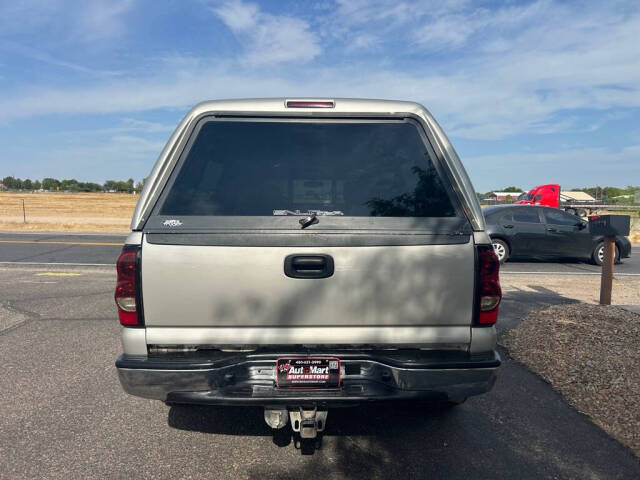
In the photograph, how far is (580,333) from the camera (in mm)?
5371

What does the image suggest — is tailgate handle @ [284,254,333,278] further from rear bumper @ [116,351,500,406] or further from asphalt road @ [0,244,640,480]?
asphalt road @ [0,244,640,480]

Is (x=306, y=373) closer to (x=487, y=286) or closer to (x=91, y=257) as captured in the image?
(x=487, y=286)

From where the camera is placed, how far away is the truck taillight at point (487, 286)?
8.74 feet

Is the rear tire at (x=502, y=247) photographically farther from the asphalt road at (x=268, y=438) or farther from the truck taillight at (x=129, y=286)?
the truck taillight at (x=129, y=286)

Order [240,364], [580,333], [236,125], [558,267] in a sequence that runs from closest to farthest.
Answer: [240,364]
[236,125]
[580,333]
[558,267]

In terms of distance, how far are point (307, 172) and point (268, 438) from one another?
1.76m

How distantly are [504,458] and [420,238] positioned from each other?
1.56 meters

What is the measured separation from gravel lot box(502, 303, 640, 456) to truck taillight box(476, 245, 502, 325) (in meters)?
1.52

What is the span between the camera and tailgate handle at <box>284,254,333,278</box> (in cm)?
261

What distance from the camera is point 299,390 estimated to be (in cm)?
262

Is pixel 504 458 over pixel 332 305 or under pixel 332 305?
under

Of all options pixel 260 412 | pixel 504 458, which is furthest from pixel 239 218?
pixel 504 458

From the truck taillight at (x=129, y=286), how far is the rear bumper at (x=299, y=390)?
0.75 ft

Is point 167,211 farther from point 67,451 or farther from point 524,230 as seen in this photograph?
point 524,230
